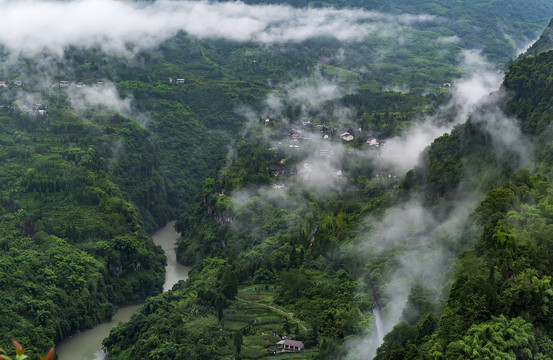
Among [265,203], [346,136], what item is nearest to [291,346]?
[265,203]

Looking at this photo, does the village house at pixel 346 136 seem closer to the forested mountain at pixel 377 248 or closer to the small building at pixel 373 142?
the small building at pixel 373 142

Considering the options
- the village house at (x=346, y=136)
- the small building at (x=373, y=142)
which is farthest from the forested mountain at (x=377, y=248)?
the village house at (x=346, y=136)

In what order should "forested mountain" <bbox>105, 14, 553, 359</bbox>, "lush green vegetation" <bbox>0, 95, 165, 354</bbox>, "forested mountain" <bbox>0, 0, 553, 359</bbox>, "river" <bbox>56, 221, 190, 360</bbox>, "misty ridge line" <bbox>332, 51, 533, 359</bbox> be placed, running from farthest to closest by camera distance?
"lush green vegetation" <bbox>0, 95, 165, 354</bbox>
"river" <bbox>56, 221, 190, 360</bbox>
"misty ridge line" <bbox>332, 51, 533, 359</bbox>
"forested mountain" <bbox>0, 0, 553, 359</bbox>
"forested mountain" <bbox>105, 14, 553, 359</bbox>

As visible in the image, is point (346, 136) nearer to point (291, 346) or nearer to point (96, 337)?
point (96, 337)

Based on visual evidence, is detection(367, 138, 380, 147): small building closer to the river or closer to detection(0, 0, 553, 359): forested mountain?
detection(0, 0, 553, 359): forested mountain

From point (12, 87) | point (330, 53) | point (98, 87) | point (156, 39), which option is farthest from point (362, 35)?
point (12, 87)

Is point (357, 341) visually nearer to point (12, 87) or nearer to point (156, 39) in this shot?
point (12, 87)

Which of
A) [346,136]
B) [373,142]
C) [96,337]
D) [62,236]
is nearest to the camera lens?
[96,337]

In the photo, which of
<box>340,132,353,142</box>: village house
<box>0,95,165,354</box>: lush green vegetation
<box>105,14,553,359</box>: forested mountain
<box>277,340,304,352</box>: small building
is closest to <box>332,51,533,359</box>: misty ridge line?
<box>105,14,553,359</box>: forested mountain
